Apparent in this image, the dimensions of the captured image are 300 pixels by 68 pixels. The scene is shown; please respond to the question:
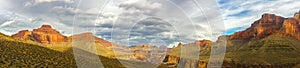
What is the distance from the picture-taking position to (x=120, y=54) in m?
52.5

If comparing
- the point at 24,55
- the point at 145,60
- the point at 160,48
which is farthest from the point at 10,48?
the point at 160,48

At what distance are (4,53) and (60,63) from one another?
12.2m

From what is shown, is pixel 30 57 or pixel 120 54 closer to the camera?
pixel 120 54

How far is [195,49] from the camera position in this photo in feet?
212

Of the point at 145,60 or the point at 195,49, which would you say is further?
the point at 145,60

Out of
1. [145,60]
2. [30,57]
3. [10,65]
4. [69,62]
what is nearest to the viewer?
[10,65]

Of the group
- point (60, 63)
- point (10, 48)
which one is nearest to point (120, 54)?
point (60, 63)

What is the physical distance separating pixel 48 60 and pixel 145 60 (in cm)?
2383

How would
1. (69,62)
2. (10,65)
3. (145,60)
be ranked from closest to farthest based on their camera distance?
(10,65) < (145,60) < (69,62)

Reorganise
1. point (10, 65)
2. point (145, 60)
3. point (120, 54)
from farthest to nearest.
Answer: point (145, 60) < point (10, 65) < point (120, 54)

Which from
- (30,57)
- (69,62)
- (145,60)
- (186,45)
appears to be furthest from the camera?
(69,62)

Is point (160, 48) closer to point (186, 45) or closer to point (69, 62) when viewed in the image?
point (186, 45)

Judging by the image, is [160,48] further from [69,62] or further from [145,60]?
[69,62]

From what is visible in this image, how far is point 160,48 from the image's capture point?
65688 mm
